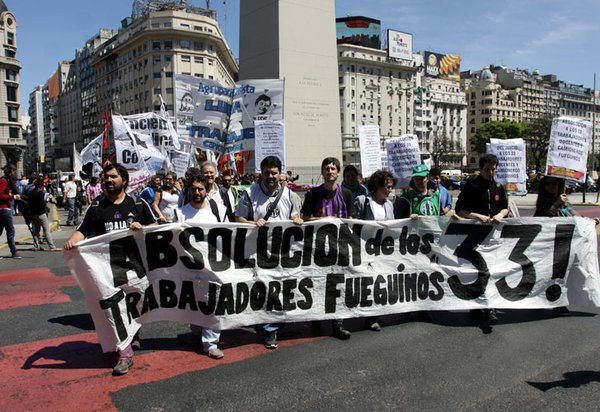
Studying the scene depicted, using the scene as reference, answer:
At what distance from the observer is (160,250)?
15.2 feet

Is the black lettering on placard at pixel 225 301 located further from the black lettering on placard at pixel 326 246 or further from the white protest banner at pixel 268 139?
the white protest banner at pixel 268 139

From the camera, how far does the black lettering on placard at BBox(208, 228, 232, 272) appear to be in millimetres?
4781

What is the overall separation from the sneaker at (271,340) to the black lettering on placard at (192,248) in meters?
0.95

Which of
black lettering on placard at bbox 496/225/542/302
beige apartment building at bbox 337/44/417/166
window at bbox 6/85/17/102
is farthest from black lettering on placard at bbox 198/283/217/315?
beige apartment building at bbox 337/44/417/166

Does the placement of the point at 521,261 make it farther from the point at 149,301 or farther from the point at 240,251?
the point at 149,301

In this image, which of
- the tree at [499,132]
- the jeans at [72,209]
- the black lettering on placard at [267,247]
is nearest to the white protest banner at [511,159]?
the black lettering on placard at [267,247]

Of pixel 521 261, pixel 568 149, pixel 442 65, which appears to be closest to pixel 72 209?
pixel 521 261

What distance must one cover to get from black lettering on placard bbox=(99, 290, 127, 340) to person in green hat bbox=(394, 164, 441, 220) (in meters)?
3.21

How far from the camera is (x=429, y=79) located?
12694 centimetres

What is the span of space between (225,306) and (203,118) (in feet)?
20.1

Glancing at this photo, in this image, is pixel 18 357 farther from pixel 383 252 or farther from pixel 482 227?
pixel 482 227

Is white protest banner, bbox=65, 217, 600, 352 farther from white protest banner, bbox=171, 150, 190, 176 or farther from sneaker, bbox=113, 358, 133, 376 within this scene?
white protest banner, bbox=171, 150, 190, 176

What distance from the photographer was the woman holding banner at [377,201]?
17.9 feet

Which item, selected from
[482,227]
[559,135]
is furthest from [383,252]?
[559,135]
